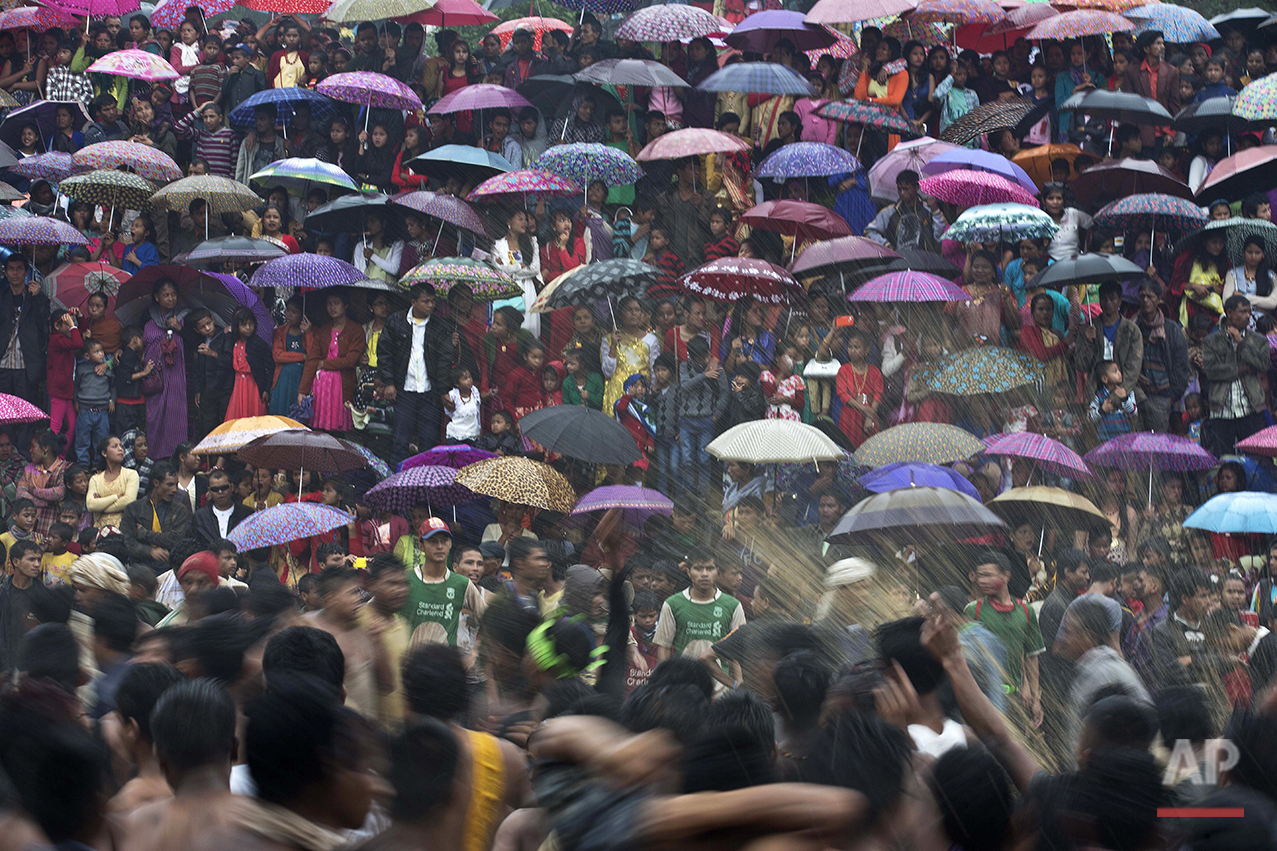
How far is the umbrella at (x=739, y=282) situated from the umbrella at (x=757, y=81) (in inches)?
91.6

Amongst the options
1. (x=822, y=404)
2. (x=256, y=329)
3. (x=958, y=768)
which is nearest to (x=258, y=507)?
(x=256, y=329)

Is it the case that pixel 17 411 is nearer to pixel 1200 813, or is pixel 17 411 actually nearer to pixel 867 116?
pixel 867 116

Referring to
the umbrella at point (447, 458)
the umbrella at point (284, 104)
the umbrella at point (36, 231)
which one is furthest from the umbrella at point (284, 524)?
the umbrella at point (284, 104)

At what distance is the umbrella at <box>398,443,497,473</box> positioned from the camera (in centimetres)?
1150

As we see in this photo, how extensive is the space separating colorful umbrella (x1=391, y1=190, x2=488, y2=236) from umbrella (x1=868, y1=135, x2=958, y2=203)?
12.2ft

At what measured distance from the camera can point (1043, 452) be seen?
35.1 feet

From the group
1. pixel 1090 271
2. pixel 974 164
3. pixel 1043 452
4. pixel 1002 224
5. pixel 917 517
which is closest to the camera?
pixel 917 517

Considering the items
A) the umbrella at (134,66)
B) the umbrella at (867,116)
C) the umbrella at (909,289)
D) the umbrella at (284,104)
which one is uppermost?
the umbrella at (867,116)

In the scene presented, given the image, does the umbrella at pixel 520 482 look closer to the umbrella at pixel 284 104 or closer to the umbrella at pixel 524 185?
the umbrella at pixel 524 185

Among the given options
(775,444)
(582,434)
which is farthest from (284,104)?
(775,444)

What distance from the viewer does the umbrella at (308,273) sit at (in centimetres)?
1304

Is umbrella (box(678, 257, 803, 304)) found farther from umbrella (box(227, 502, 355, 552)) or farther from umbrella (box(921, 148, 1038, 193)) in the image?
umbrella (box(227, 502, 355, 552))

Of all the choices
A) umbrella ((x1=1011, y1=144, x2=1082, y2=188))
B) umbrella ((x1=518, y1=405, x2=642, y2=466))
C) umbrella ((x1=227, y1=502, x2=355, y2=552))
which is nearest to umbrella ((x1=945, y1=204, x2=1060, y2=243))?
umbrella ((x1=1011, y1=144, x2=1082, y2=188))

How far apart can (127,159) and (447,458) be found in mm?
5516
